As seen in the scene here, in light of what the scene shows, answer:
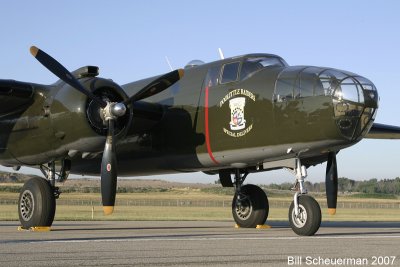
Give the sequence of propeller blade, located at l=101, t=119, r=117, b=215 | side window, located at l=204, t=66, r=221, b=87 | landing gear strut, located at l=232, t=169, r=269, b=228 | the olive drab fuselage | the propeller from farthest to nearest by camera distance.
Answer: landing gear strut, located at l=232, t=169, r=269, b=228
side window, located at l=204, t=66, r=221, b=87
propeller blade, located at l=101, t=119, r=117, b=215
the propeller
the olive drab fuselage

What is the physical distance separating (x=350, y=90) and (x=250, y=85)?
280 cm

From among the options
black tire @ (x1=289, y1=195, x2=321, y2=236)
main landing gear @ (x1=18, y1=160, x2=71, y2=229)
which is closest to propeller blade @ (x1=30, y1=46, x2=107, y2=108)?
main landing gear @ (x1=18, y1=160, x2=71, y2=229)

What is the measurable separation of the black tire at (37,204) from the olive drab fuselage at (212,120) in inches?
31.8

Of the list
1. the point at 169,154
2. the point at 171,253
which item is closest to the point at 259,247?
the point at 171,253

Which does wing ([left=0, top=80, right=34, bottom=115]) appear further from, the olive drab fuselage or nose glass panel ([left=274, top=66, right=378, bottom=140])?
nose glass panel ([left=274, top=66, right=378, bottom=140])

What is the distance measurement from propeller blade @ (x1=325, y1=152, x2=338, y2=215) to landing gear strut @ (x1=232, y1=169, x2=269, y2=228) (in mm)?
3611

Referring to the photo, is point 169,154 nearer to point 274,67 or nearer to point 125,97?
point 125,97

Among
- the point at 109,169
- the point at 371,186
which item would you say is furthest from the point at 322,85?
the point at 371,186

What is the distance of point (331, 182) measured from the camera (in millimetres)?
16859

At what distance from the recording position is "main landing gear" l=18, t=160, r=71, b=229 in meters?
16.6

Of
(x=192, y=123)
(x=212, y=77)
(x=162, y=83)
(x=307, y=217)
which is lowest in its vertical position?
(x=307, y=217)

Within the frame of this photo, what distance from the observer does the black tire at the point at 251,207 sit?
20125 millimetres

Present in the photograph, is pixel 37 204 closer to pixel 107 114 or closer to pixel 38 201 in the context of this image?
pixel 38 201

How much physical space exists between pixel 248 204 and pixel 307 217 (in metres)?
5.36
